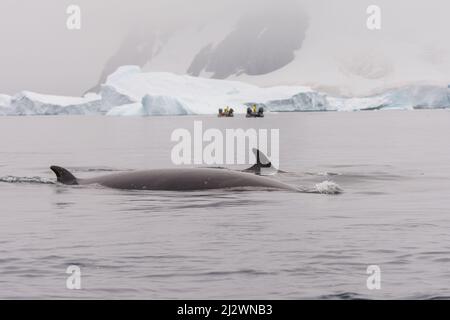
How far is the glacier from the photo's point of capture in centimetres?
12438

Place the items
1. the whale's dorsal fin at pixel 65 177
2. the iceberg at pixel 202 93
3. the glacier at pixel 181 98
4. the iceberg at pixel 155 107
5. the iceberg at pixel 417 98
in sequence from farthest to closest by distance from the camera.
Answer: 1. the iceberg at pixel 417 98
2. the iceberg at pixel 202 93
3. the glacier at pixel 181 98
4. the iceberg at pixel 155 107
5. the whale's dorsal fin at pixel 65 177

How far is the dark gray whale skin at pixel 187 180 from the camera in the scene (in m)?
17.5

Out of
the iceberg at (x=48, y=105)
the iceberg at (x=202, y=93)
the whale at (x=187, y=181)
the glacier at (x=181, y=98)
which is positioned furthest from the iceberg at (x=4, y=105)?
the whale at (x=187, y=181)

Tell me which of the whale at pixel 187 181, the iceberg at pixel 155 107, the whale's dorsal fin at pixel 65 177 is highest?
the iceberg at pixel 155 107

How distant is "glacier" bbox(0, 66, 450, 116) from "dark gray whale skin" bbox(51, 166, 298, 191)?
9603cm

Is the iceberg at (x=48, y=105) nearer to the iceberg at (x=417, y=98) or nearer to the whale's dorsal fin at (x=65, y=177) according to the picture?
the iceberg at (x=417, y=98)

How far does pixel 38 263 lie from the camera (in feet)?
31.6

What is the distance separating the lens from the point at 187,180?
57.9 feet

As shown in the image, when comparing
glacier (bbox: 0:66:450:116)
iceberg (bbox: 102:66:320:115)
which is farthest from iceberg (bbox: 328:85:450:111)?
iceberg (bbox: 102:66:320:115)

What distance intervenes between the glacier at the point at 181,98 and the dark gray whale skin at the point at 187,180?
315 feet

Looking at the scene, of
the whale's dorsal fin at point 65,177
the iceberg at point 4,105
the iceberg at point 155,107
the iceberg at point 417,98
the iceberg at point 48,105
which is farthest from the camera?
the iceberg at point 417,98
